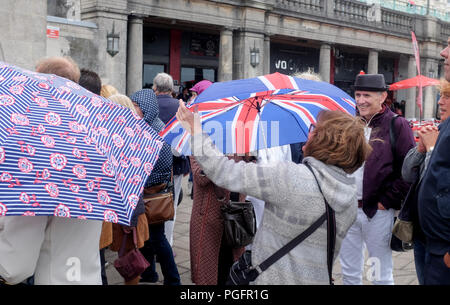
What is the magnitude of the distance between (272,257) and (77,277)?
2.98ft

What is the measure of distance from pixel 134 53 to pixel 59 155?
12.0 m

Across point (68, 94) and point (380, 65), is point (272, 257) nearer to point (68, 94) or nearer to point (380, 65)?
point (68, 94)

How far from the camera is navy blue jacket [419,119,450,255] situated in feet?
8.37

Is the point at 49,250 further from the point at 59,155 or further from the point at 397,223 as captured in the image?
the point at 397,223

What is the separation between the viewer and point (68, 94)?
6.89 ft

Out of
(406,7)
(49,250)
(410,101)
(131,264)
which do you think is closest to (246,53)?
(410,101)

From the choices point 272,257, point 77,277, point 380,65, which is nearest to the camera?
point 77,277

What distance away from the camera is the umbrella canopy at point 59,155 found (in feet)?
6.01

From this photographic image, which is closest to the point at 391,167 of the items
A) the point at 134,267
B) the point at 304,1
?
the point at 134,267

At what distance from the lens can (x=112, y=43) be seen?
12398mm

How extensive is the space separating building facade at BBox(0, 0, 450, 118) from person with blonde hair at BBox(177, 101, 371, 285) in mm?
4493

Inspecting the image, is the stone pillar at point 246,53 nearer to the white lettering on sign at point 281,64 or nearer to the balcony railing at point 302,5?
the balcony railing at point 302,5

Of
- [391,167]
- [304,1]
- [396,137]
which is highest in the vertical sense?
[304,1]

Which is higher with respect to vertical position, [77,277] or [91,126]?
[91,126]
